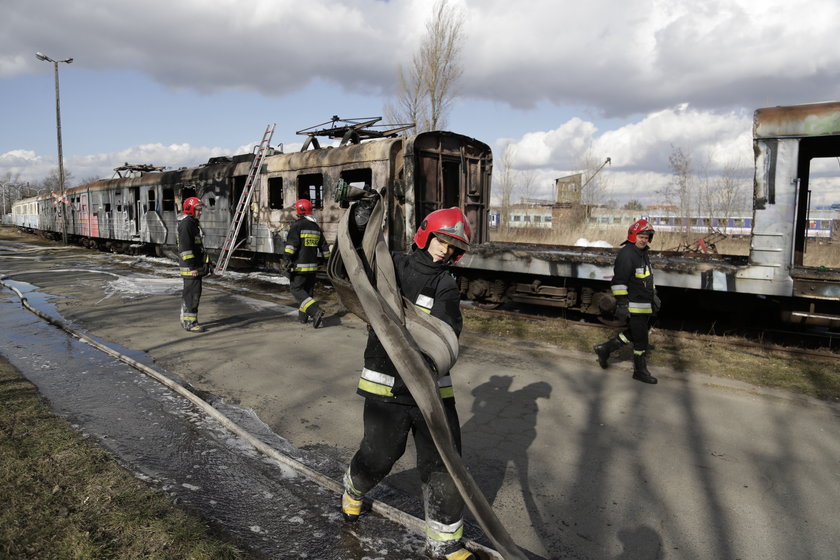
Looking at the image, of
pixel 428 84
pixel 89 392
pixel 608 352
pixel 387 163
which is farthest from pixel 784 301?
pixel 428 84

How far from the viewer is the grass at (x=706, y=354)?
18.2 feet

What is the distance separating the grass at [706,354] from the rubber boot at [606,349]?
0.40 meters

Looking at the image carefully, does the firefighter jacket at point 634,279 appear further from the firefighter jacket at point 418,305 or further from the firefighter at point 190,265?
the firefighter at point 190,265

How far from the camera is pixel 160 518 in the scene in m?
2.79

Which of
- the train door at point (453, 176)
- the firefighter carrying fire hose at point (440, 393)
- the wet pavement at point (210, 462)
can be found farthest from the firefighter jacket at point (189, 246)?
the firefighter carrying fire hose at point (440, 393)

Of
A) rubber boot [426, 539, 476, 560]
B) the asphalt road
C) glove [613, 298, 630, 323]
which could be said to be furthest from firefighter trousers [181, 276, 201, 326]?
rubber boot [426, 539, 476, 560]

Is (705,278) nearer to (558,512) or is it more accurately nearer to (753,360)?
(753,360)

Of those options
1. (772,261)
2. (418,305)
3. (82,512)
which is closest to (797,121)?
(772,261)

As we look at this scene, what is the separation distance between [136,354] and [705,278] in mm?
7082

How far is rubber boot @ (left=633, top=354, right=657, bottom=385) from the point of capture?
546 centimetres

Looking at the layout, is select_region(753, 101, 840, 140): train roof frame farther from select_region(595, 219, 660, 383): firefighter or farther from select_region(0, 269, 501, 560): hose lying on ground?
select_region(0, 269, 501, 560): hose lying on ground

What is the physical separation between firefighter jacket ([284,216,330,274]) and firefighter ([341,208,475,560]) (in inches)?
219

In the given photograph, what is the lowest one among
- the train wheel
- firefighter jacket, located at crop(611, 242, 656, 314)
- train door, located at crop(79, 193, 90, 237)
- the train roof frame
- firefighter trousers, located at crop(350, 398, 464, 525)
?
the train wheel

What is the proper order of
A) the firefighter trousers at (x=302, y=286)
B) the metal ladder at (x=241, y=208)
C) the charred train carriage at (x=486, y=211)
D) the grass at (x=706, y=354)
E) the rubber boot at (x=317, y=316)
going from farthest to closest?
the metal ladder at (x=241, y=208) < the firefighter trousers at (x=302, y=286) < the rubber boot at (x=317, y=316) < the charred train carriage at (x=486, y=211) < the grass at (x=706, y=354)
